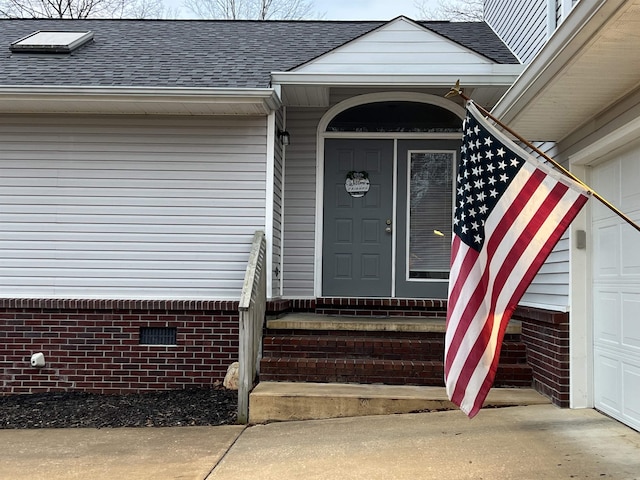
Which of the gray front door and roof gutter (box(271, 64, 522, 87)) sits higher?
roof gutter (box(271, 64, 522, 87))

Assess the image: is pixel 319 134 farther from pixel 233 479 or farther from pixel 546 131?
pixel 233 479

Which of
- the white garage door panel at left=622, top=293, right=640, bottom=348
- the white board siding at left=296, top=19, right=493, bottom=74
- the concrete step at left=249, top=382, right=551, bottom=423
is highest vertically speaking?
the white board siding at left=296, top=19, right=493, bottom=74

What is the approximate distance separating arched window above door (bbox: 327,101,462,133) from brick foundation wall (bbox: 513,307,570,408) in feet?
8.82

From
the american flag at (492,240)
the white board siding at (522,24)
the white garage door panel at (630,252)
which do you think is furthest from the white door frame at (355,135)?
the american flag at (492,240)

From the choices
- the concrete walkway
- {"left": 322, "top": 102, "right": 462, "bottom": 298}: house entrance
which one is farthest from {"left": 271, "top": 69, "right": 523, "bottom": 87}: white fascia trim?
the concrete walkway

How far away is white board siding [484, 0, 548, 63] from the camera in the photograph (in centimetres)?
595

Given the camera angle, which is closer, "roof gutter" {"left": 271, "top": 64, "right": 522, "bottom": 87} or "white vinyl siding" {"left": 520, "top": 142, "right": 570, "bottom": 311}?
"white vinyl siding" {"left": 520, "top": 142, "right": 570, "bottom": 311}

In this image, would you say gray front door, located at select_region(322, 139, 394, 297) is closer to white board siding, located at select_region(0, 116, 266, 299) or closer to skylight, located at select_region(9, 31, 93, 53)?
white board siding, located at select_region(0, 116, 266, 299)

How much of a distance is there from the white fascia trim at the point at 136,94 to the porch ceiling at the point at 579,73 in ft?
8.20

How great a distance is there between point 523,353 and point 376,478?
258cm

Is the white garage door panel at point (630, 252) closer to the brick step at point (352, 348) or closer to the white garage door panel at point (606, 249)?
the white garage door panel at point (606, 249)

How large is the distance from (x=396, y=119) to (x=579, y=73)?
3.57m

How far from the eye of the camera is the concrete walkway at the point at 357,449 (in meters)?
3.54

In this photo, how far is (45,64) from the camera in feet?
21.6
